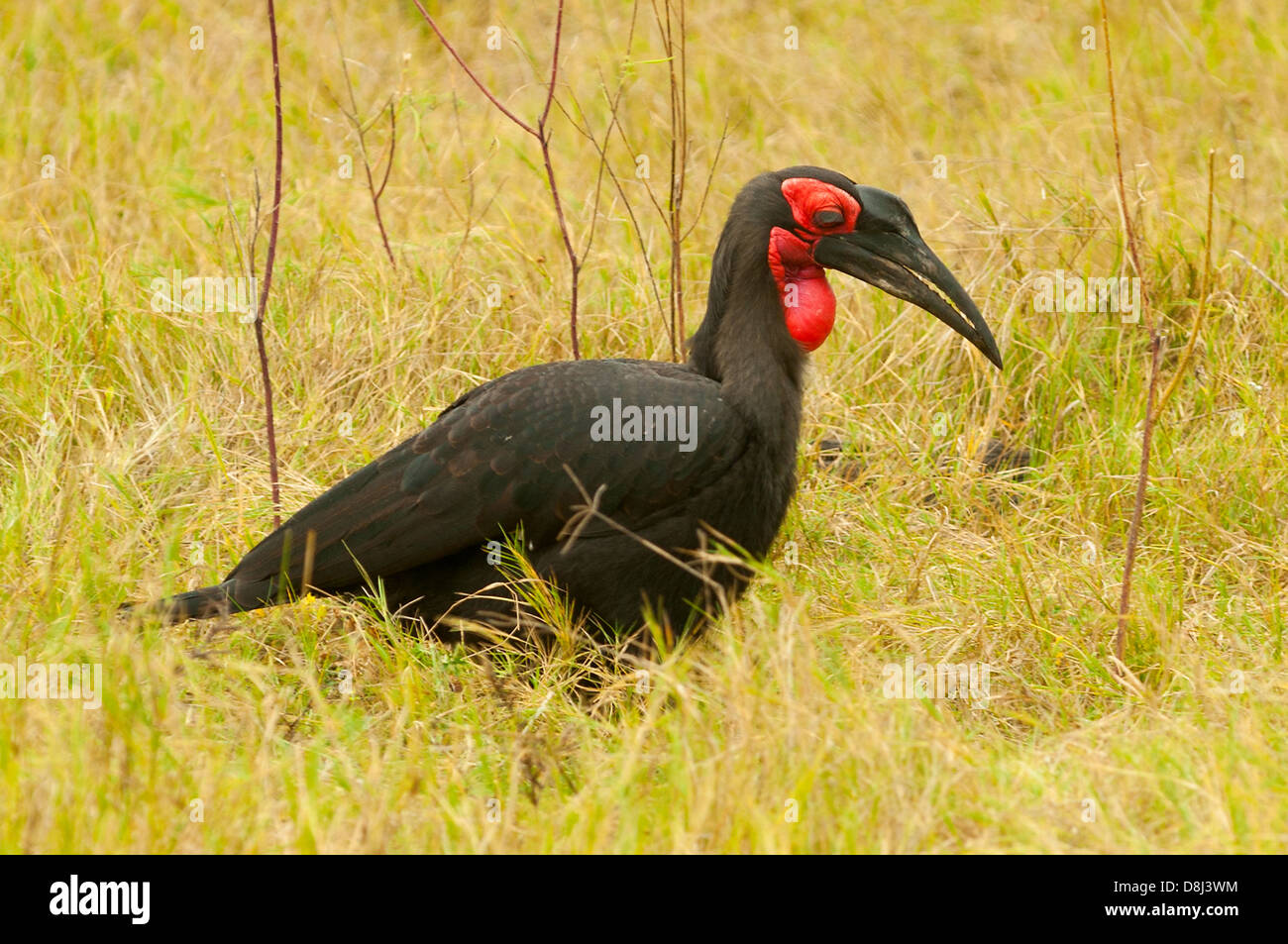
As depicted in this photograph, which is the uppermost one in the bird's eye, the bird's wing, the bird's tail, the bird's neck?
the bird's eye

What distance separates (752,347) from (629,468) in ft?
1.45

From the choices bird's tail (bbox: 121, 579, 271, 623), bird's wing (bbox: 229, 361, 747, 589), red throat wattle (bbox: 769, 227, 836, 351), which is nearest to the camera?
bird's wing (bbox: 229, 361, 747, 589)

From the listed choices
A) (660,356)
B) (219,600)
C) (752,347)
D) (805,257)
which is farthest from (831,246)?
(219,600)

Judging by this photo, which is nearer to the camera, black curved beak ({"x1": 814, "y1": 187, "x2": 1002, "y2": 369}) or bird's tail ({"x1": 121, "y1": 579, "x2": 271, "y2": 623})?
bird's tail ({"x1": 121, "y1": 579, "x2": 271, "y2": 623})

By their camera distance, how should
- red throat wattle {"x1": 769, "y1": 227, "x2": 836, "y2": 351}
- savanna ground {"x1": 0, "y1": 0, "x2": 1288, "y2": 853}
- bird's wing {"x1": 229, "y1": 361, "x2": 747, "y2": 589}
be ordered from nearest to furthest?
savanna ground {"x1": 0, "y1": 0, "x2": 1288, "y2": 853}, bird's wing {"x1": 229, "y1": 361, "x2": 747, "y2": 589}, red throat wattle {"x1": 769, "y1": 227, "x2": 836, "y2": 351}

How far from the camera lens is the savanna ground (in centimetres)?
283

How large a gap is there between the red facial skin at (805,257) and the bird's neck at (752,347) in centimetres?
3

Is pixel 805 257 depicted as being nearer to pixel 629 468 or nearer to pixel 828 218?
pixel 828 218

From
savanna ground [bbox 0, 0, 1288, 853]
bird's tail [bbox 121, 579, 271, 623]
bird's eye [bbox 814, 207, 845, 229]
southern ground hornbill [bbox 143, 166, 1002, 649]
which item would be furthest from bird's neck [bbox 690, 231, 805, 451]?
bird's tail [bbox 121, 579, 271, 623]

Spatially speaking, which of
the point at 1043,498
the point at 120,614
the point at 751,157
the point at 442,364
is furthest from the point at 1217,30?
the point at 120,614

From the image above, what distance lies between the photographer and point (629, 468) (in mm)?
3592

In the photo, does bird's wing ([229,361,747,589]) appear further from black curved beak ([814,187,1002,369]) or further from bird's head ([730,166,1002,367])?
black curved beak ([814,187,1002,369])

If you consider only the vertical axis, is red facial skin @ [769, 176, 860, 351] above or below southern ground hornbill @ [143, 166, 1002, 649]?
above

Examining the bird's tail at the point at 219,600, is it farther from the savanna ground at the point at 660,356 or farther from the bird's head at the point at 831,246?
the bird's head at the point at 831,246
